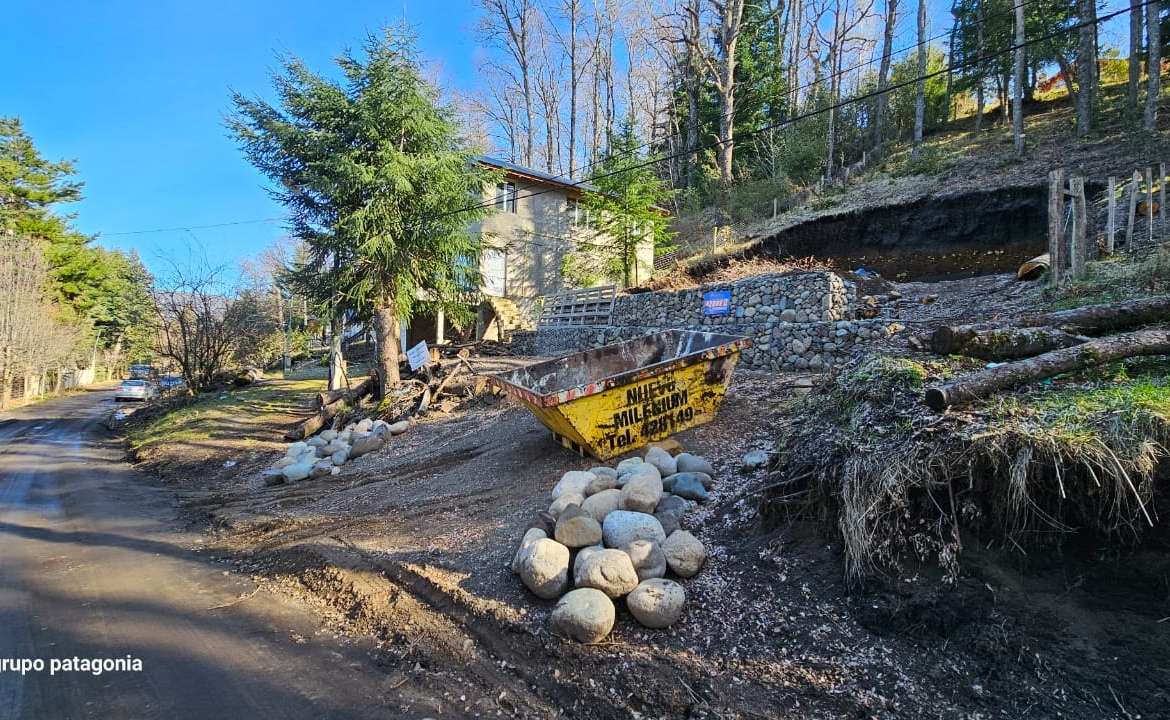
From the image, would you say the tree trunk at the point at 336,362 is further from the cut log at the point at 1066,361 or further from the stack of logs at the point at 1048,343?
the cut log at the point at 1066,361

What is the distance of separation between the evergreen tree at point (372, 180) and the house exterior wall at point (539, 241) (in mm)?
8432

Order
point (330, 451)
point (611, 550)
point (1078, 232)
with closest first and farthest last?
point (611, 550), point (1078, 232), point (330, 451)

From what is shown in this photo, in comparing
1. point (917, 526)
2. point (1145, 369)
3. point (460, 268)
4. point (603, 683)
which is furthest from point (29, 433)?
point (1145, 369)

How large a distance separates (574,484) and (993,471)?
3036 mm

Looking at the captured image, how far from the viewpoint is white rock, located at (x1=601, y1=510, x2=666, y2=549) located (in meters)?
3.81

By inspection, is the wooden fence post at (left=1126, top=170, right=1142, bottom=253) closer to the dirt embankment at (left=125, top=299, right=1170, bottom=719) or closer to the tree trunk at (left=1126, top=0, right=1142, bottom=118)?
the dirt embankment at (left=125, top=299, right=1170, bottom=719)

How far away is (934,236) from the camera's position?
64.4 feet

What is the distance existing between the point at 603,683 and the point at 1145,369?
13.8 feet

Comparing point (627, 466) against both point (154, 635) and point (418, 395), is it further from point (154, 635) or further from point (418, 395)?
point (418, 395)

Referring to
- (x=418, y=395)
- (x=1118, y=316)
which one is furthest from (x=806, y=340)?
(x=418, y=395)

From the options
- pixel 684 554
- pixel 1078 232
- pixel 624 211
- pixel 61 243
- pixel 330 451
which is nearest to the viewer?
pixel 684 554

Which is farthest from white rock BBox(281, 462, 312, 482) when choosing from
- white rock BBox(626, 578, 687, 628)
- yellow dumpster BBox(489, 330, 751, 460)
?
white rock BBox(626, 578, 687, 628)

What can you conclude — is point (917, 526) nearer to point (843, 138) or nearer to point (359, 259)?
point (359, 259)

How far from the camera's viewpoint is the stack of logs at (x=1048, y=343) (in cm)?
357
